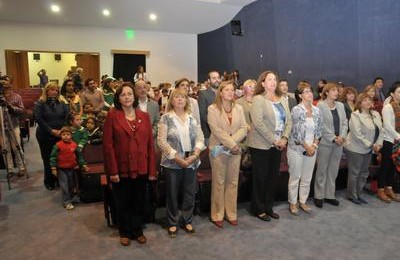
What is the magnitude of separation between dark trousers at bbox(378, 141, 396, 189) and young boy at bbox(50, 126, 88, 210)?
3701 millimetres

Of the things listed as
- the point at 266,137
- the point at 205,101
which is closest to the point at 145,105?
the point at 205,101

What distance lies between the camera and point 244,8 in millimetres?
12398

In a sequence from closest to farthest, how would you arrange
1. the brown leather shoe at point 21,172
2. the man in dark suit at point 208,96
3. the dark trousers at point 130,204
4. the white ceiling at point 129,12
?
the dark trousers at point 130,204 < the man in dark suit at point 208,96 < the brown leather shoe at point 21,172 < the white ceiling at point 129,12

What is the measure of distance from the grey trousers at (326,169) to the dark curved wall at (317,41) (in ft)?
13.8

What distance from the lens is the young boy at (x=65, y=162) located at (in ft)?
13.2

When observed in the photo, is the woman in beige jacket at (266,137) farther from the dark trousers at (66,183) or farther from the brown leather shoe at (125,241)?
the dark trousers at (66,183)

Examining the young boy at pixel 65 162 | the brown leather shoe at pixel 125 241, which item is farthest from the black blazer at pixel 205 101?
the brown leather shoe at pixel 125 241

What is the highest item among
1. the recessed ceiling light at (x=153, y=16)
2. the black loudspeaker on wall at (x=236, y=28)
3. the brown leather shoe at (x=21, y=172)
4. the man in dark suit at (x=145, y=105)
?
the recessed ceiling light at (x=153, y=16)

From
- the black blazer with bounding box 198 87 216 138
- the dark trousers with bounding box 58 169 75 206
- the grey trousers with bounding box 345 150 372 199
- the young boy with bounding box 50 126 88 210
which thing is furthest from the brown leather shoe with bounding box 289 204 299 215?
the dark trousers with bounding box 58 169 75 206

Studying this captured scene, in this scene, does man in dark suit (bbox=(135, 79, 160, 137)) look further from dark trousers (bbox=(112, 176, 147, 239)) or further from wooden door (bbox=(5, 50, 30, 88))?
wooden door (bbox=(5, 50, 30, 88))

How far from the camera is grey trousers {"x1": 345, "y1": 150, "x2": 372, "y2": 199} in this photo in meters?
4.27

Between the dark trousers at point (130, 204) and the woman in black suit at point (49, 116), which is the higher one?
the woman in black suit at point (49, 116)

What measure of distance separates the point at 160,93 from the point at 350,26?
4840 mm

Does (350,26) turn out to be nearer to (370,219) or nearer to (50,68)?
(370,219)
